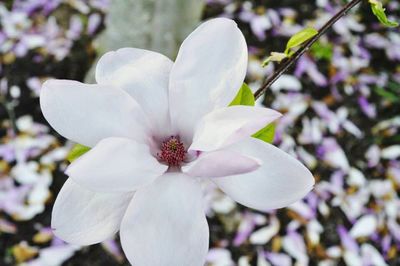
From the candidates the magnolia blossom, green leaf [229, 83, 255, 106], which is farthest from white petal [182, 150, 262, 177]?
green leaf [229, 83, 255, 106]

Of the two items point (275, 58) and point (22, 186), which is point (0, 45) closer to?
point (22, 186)

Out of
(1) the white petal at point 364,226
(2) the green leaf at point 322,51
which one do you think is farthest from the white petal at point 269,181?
(2) the green leaf at point 322,51

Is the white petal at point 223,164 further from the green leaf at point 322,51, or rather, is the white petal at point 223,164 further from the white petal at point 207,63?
the green leaf at point 322,51

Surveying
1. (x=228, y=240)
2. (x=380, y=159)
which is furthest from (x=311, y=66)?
(x=228, y=240)

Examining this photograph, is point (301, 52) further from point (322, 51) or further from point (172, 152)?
point (322, 51)

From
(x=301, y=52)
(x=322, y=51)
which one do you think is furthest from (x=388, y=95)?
(x=301, y=52)

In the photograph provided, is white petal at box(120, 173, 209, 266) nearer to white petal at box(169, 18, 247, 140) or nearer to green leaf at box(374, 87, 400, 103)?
white petal at box(169, 18, 247, 140)
